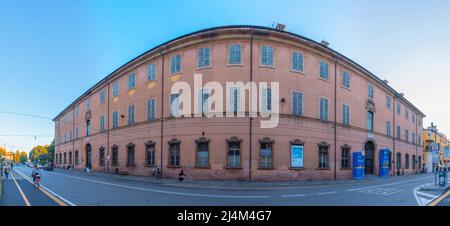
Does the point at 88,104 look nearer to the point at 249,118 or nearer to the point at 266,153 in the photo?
the point at 249,118

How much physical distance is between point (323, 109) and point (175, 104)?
1422cm

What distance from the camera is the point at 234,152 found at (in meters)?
22.5

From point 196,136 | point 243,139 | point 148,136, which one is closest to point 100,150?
point 148,136

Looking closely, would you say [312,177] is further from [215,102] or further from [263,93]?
[215,102]

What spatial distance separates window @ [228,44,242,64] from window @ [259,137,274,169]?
23.0 feet

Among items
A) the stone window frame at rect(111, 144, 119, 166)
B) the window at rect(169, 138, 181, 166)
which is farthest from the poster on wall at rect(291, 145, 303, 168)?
the stone window frame at rect(111, 144, 119, 166)

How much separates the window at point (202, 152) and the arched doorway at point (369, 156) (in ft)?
68.7

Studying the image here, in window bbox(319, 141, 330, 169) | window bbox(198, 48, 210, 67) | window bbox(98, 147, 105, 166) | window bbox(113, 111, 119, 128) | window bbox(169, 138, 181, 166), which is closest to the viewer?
window bbox(198, 48, 210, 67)

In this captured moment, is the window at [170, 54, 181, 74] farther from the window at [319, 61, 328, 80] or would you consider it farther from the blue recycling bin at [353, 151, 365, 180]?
the blue recycling bin at [353, 151, 365, 180]

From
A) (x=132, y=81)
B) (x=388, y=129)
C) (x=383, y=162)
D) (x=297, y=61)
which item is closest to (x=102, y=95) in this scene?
(x=132, y=81)

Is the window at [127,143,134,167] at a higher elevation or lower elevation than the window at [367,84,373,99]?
lower

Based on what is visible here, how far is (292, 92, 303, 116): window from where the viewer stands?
78.9 ft

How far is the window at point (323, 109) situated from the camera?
26.1 m

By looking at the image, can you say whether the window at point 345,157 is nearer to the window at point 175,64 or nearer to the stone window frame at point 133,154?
the window at point 175,64
